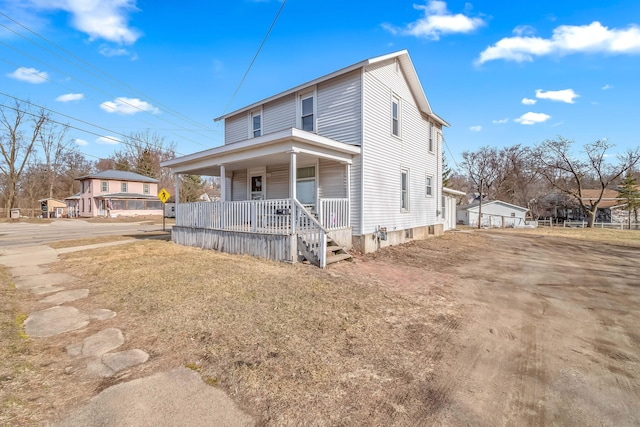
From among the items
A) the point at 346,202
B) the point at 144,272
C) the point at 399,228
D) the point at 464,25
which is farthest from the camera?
the point at 399,228

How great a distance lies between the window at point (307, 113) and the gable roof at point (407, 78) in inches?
16.5

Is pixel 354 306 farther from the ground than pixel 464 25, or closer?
closer

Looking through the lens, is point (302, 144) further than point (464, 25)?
No

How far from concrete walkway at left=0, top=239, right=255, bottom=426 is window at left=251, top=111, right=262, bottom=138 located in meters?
9.86

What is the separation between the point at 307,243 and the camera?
785 centimetres

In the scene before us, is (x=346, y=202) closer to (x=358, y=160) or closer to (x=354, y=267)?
(x=358, y=160)

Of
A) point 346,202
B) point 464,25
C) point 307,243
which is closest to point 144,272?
point 307,243

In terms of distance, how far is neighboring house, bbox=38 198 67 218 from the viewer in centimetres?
4191

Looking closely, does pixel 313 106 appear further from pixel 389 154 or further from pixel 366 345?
pixel 366 345

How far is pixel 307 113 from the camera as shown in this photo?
11.2m

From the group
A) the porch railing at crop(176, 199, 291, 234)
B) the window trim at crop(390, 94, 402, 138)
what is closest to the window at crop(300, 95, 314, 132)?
the window trim at crop(390, 94, 402, 138)

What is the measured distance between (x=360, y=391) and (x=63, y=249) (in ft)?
44.3

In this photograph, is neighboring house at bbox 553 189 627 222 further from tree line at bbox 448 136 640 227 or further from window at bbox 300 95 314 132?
window at bbox 300 95 314 132

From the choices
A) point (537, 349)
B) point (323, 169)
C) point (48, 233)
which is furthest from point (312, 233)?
point (48, 233)
